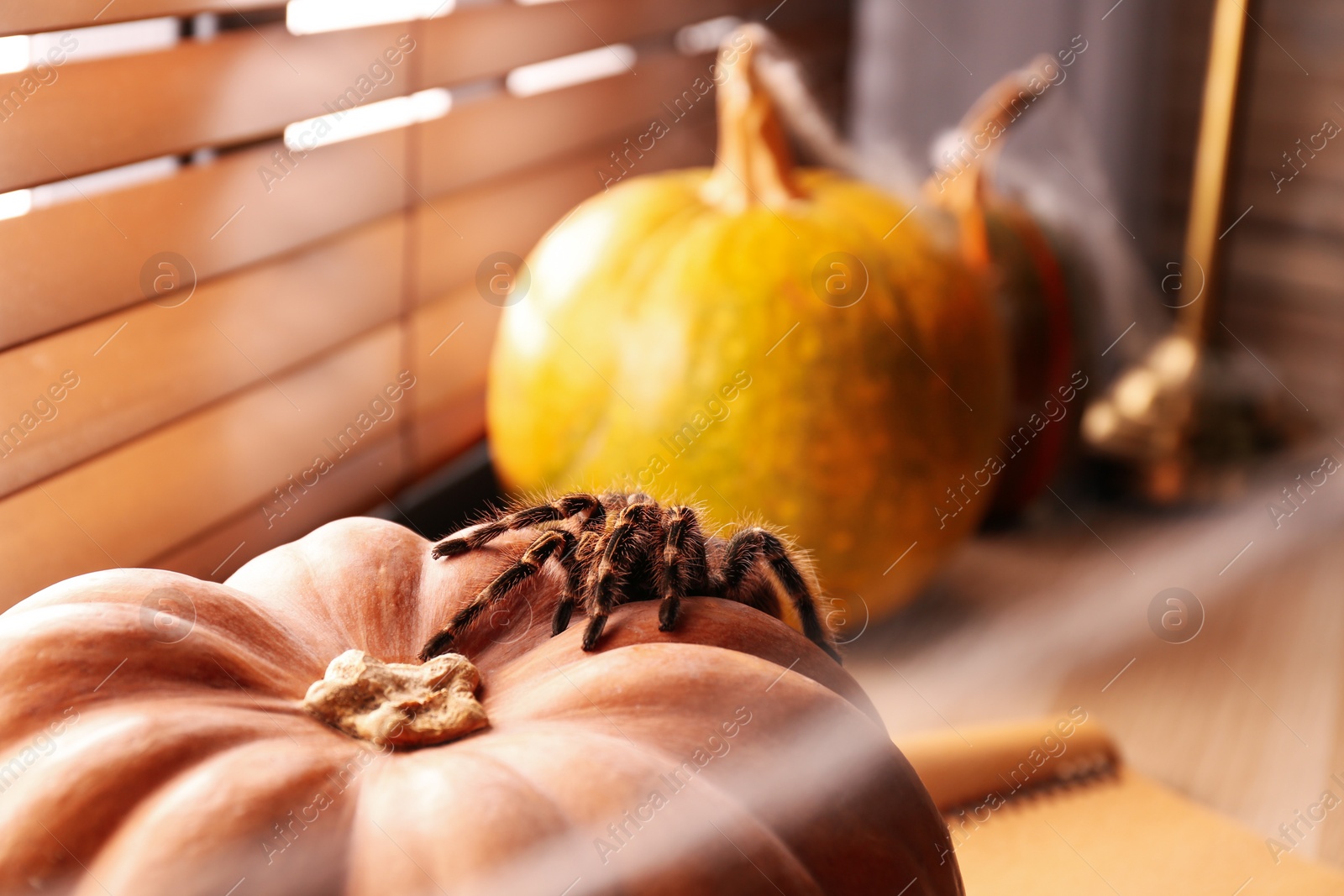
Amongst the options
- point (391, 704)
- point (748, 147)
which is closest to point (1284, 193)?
point (748, 147)

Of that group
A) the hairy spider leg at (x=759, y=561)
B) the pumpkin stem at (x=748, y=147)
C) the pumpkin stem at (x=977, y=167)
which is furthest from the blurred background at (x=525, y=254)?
the pumpkin stem at (x=748, y=147)

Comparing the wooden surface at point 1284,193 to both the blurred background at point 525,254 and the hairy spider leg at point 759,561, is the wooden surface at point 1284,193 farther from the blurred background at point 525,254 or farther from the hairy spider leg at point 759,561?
the hairy spider leg at point 759,561

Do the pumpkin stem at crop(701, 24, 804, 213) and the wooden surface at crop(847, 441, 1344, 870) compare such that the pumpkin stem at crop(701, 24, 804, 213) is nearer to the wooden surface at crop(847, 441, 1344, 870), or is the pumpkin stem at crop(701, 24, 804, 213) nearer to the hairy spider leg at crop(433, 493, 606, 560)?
the wooden surface at crop(847, 441, 1344, 870)

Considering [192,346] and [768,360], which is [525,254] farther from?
[192,346]

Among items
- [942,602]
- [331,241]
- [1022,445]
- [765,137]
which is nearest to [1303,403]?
[1022,445]

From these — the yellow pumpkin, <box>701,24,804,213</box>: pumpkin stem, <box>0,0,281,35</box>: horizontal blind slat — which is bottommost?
the yellow pumpkin

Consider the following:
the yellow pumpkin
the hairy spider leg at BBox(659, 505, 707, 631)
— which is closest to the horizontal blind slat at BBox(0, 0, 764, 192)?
the yellow pumpkin
